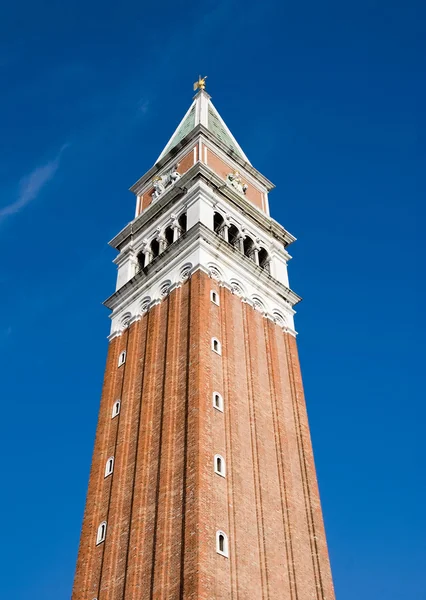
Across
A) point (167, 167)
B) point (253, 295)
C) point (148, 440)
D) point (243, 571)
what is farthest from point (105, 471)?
point (167, 167)

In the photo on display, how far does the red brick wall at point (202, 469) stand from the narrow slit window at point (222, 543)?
0.85ft

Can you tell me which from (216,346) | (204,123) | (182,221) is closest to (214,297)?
(216,346)

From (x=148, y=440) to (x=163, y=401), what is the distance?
208cm

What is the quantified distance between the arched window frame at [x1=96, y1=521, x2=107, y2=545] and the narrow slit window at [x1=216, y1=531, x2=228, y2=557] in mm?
7192

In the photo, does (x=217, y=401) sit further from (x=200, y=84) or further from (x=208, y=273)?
(x=200, y=84)

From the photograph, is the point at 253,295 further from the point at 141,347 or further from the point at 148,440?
the point at 148,440

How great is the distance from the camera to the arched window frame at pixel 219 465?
35156mm

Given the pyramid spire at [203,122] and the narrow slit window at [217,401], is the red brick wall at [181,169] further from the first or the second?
the narrow slit window at [217,401]

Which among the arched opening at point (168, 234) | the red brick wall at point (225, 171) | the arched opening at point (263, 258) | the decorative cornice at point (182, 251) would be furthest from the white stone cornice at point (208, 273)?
the red brick wall at point (225, 171)

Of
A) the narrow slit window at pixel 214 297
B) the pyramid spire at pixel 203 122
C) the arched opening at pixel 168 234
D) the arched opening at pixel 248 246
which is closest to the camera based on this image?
the narrow slit window at pixel 214 297

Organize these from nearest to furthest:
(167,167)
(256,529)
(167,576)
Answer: (167,576)
(256,529)
(167,167)

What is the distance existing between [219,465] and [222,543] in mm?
3983

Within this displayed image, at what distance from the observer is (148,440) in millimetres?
38969

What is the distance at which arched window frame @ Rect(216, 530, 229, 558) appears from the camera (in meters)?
32.1
